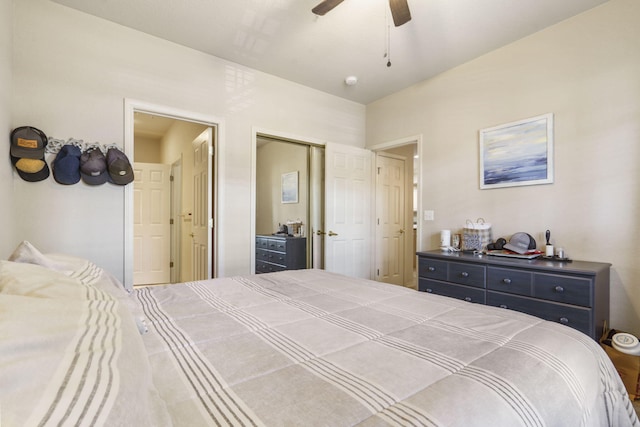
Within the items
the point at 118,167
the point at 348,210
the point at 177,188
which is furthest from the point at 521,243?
the point at 177,188

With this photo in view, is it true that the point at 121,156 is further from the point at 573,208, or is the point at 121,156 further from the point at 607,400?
the point at 573,208

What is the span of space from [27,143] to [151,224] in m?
3.03

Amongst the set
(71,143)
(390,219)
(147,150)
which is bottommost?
(390,219)

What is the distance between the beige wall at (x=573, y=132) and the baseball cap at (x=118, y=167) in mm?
3274

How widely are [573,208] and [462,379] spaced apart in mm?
2502

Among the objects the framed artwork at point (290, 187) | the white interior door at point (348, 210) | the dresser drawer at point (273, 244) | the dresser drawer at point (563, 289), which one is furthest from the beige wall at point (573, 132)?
the framed artwork at point (290, 187)

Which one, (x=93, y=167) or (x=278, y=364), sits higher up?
(x=93, y=167)

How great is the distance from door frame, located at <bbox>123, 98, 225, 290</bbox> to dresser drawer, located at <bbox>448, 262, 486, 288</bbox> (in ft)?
7.63

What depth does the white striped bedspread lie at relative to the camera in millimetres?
664

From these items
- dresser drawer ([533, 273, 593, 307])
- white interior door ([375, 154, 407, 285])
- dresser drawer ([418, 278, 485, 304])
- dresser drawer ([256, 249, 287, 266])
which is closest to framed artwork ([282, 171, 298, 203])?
dresser drawer ([256, 249, 287, 266])

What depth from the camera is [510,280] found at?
2338 millimetres

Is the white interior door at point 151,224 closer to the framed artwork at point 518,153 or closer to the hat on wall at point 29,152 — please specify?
the hat on wall at point 29,152

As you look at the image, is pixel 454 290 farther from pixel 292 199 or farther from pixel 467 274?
pixel 292 199

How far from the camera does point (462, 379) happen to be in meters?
0.77
